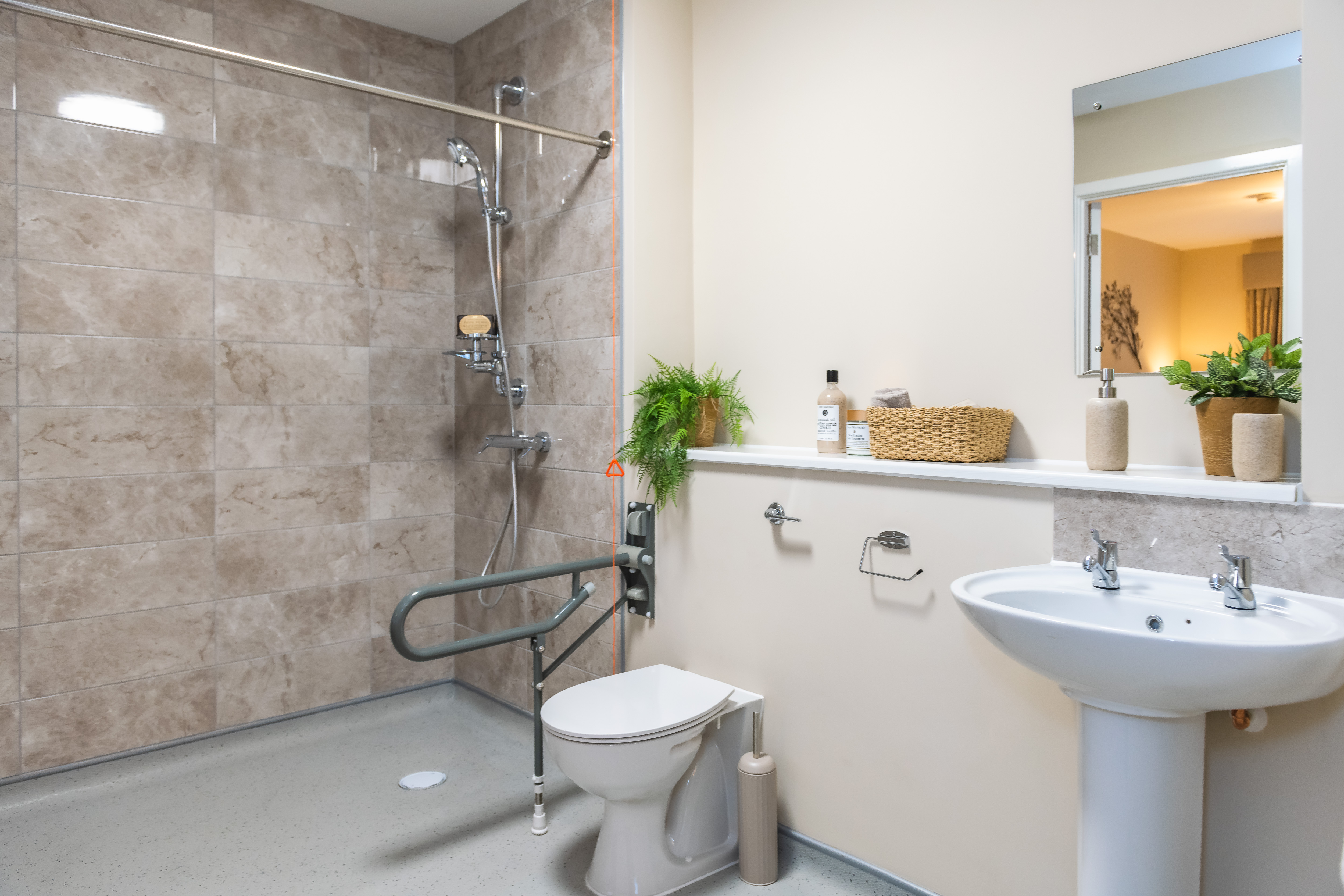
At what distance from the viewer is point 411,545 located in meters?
3.13

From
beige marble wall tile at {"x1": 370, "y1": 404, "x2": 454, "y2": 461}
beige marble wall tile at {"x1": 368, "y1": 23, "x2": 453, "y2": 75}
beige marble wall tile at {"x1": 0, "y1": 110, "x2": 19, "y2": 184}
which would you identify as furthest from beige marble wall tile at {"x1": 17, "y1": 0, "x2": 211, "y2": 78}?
beige marble wall tile at {"x1": 370, "y1": 404, "x2": 454, "y2": 461}

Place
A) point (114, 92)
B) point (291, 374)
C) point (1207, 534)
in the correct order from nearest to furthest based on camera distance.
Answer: point (1207, 534) → point (114, 92) → point (291, 374)

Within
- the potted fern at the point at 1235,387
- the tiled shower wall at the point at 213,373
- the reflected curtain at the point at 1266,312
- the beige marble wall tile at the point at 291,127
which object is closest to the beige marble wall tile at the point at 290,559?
the tiled shower wall at the point at 213,373

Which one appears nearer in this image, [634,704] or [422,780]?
[634,704]

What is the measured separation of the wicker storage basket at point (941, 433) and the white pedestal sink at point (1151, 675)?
0.38 metres

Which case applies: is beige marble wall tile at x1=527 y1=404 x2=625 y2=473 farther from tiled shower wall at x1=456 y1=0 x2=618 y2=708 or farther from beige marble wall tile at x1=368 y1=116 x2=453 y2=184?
beige marble wall tile at x1=368 y1=116 x2=453 y2=184

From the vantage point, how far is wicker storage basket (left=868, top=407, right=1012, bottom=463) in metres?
1.78

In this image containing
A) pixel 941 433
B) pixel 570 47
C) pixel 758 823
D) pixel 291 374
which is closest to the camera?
pixel 941 433

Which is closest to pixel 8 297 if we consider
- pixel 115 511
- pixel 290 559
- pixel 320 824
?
pixel 115 511

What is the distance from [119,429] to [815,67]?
229cm

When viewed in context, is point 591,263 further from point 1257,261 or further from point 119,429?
point 1257,261

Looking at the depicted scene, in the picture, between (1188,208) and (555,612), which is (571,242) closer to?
(555,612)

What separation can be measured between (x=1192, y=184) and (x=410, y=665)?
9.24 ft

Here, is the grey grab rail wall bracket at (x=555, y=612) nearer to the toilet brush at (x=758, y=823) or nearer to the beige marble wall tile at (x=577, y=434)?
the beige marble wall tile at (x=577, y=434)
